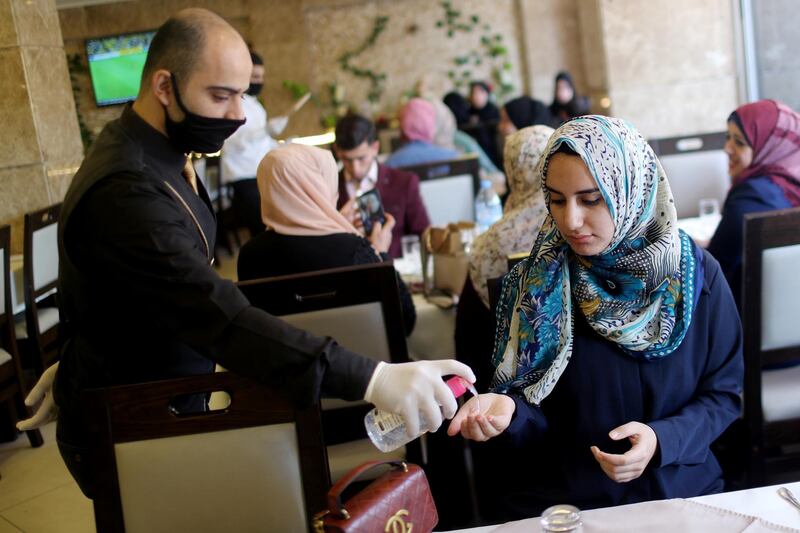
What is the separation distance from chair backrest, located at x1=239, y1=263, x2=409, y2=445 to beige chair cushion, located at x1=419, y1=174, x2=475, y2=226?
225 centimetres

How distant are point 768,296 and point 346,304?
106 cm

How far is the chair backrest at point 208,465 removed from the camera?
1.57 meters

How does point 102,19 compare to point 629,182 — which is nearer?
point 629,182

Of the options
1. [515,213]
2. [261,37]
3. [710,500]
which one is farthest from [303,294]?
[261,37]

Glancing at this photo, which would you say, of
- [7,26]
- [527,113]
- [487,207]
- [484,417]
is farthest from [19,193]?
[484,417]

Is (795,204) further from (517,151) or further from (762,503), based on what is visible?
(762,503)

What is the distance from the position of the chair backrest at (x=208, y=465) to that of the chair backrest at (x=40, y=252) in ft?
8.76

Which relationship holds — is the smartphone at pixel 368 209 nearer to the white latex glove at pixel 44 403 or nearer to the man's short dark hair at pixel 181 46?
the white latex glove at pixel 44 403

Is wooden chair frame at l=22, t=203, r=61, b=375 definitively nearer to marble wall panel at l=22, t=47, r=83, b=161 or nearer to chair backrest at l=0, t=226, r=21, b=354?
chair backrest at l=0, t=226, r=21, b=354

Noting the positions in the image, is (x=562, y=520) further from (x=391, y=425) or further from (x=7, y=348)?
(x=7, y=348)

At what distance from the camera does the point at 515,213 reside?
8.69ft

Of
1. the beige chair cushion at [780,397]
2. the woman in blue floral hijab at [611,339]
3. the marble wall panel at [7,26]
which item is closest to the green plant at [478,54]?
the marble wall panel at [7,26]

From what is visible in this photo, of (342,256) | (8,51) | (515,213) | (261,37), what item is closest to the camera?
(515,213)

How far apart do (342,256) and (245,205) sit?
273 cm
